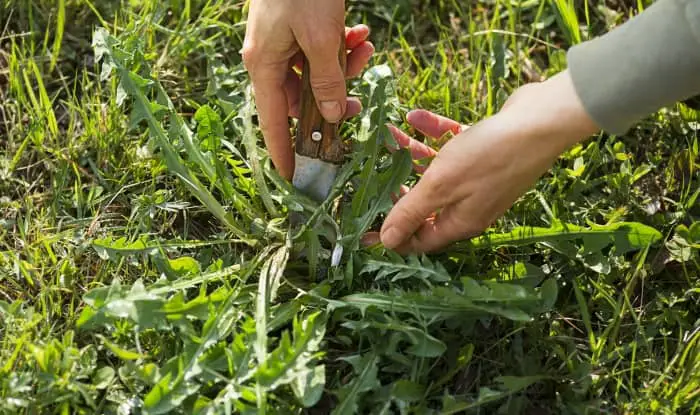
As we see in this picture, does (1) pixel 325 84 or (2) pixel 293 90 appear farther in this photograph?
(2) pixel 293 90

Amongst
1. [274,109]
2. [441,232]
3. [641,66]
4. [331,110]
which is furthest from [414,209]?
[641,66]

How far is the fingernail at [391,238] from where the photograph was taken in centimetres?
215

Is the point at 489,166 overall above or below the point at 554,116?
below

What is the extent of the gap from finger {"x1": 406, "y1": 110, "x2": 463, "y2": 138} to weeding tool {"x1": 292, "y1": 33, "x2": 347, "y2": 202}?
0.28m

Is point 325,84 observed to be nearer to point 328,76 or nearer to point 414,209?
point 328,76

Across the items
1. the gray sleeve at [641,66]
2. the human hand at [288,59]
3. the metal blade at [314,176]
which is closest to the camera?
the gray sleeve at [641,66]

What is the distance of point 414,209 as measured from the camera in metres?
2.07

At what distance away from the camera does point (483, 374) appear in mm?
2225

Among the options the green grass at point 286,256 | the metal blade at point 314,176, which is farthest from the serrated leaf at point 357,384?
the metal blade at point 314,176

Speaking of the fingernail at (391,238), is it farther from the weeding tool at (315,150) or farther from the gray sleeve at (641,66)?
the gray sleeve at (641,66)

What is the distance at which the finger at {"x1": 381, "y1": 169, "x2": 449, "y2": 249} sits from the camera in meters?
2.00

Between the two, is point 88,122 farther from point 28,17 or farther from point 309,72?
point 309,72

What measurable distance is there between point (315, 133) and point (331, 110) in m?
0.11

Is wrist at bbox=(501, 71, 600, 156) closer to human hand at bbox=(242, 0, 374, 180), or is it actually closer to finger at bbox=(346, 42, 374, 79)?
human hand at bbox=(242, 0, 374, 180)
